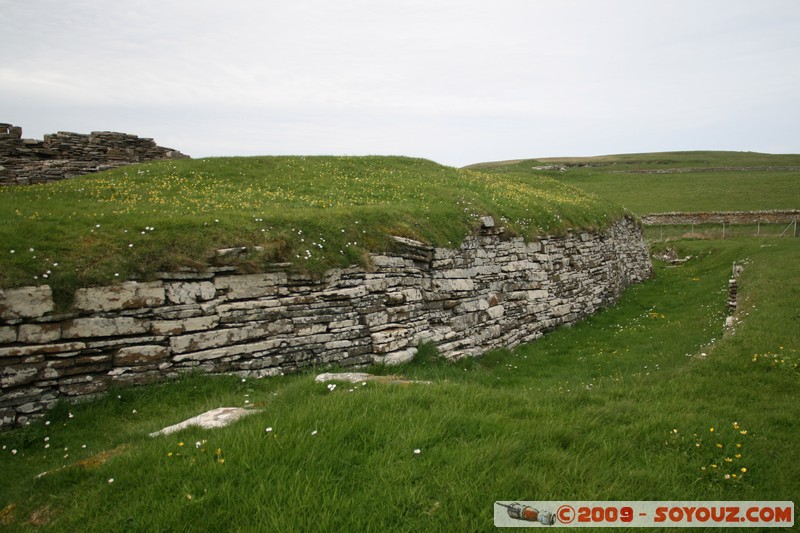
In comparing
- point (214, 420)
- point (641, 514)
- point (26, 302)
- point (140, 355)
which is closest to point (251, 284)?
point (140, 355)

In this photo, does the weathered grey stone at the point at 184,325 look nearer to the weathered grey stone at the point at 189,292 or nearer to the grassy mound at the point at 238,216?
the weathered grey stone at the point at 189,292

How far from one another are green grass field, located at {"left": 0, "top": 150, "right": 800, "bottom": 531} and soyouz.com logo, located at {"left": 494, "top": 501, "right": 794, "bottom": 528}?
4.8 inches

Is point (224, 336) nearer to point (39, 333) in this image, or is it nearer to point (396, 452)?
point (39, 333)

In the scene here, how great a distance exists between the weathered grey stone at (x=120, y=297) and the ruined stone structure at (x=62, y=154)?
462 inches

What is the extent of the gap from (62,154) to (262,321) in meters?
15.8

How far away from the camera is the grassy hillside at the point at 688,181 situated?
52562 mm


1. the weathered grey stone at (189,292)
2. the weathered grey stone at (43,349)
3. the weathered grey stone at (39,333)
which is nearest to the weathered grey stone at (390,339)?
the weathered grey stone at (189,292)

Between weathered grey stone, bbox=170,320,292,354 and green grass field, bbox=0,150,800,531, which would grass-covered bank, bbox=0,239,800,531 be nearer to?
green grass field, bbox=0,150,800,531

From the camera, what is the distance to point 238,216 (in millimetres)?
11953

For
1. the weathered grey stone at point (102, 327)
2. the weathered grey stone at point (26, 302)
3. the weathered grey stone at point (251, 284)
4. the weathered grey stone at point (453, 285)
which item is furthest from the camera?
the weathered grey stone at point (453, 285)

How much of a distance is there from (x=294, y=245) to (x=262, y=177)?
29.1ft

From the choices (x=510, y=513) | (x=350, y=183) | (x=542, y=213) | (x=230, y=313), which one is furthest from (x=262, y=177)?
(x=510, y=513)

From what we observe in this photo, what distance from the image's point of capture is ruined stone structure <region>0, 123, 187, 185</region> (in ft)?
59.0

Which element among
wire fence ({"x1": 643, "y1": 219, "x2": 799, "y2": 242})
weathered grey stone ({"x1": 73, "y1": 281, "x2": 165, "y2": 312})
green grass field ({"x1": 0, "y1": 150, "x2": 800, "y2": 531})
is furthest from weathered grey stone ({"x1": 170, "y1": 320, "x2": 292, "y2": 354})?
wire fence ({"x1": 643, "y1": 219, "x2": 799, "y2": 242})
